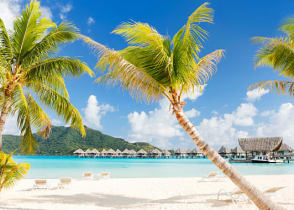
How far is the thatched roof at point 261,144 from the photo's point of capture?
32.3 metres

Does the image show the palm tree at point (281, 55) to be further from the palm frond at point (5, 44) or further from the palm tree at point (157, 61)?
the palm frond at point (5, 44)

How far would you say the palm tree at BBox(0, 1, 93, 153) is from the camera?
6.38 m

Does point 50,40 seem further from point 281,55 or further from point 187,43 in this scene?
point 281,55

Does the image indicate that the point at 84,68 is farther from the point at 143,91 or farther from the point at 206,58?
the point at 206,58

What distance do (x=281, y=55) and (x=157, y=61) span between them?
4.04m

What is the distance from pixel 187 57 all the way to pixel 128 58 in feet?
4.00

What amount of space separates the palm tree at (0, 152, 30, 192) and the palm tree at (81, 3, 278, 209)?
122 inches

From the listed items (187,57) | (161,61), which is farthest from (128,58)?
(187,57)

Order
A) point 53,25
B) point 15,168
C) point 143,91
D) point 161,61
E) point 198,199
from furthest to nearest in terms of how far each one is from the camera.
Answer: point 198,199, point 53,25, point 15,168, point 143,91, point 161,61

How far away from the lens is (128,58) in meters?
4.89

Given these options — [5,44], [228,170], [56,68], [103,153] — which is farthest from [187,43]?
[103,153]

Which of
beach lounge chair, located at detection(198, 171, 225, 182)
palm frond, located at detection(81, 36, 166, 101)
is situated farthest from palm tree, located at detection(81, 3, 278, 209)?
beach lounge chair, located at detection(198, 171, 225, 182)

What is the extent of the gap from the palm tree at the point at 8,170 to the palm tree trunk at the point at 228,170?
407 cm

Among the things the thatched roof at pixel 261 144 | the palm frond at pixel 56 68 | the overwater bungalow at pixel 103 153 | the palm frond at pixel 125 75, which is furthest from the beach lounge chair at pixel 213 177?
the overwater bungalow at pixel 103 153
